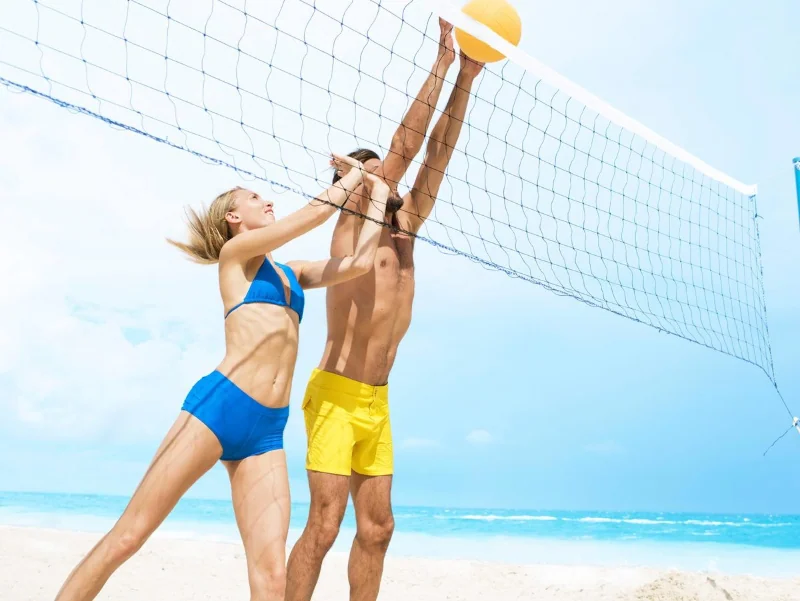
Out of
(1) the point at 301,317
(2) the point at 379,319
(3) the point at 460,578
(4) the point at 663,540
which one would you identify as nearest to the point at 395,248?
(2) the point at 379,319

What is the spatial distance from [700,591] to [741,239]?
103 inches

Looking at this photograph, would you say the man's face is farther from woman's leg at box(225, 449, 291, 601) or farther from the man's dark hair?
woman's leg at box(225, 449, 291, 601)

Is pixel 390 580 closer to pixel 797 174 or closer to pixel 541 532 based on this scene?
pixel 797 174

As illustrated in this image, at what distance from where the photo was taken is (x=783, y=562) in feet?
49.4

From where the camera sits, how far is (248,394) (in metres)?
3.16

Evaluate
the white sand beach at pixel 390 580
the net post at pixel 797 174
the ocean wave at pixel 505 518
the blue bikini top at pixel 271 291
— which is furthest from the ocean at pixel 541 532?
the blue bikini top at pixel 271 291

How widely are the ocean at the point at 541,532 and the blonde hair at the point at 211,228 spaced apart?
11.2 metres

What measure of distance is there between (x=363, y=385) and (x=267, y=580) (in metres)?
1.06

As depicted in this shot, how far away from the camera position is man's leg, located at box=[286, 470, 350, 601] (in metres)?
3.55

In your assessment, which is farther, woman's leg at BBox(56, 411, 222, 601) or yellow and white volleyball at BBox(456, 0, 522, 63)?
yellow and white volleyball at BBox(456, 0, 522, 63)

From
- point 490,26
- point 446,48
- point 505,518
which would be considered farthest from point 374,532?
point 505,518

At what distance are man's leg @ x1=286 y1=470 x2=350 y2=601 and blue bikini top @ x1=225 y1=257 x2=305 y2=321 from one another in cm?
76

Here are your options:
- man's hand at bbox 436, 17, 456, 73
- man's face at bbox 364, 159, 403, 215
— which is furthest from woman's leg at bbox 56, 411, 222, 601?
man's hand at bbox 436, 17, 456, 73

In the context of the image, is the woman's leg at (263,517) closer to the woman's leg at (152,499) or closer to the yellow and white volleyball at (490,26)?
the woman's leg at (152,499)
